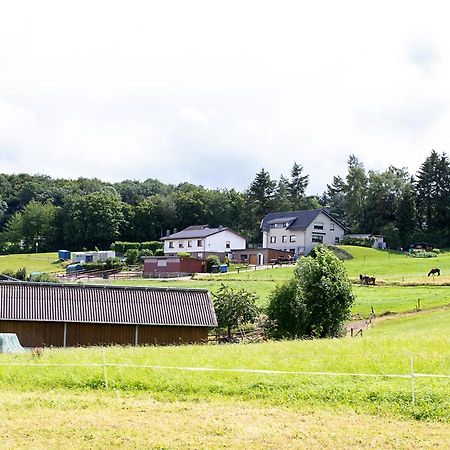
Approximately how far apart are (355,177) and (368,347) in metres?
86.3

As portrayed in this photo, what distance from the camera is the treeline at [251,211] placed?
3775 inches

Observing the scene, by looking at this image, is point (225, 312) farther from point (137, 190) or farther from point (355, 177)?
point (137, 190)

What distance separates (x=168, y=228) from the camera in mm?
121438

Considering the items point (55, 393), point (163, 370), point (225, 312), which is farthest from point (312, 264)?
point (55, 393)

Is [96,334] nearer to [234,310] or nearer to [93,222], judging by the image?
[234,310]

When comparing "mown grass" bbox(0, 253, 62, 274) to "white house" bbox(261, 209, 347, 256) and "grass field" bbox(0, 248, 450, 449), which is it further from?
"grass field" bbox(0, 248, 450, 449)

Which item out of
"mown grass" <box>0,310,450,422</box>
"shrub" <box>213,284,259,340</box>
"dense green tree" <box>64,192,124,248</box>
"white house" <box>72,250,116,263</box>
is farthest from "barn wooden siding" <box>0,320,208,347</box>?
"dense green tree" <box>64,192,124,248</box>

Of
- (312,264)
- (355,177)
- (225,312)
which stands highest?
(355,177)

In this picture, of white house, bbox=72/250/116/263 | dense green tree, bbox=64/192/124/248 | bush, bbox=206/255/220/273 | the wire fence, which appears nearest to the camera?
the wire fence

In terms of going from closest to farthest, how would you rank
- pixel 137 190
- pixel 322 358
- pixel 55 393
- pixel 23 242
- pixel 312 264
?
pixel 55 393, pixel 322 358, pixel 312 264, pixel 23 242, pixel 137 190

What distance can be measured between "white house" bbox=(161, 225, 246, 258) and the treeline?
1620 centimetres

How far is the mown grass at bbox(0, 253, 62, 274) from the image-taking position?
88000 mm

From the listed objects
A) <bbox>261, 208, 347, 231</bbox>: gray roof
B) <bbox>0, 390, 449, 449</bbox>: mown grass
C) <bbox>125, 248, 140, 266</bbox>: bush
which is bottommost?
<bbox>0, 390, 449, 449</bbox>: mown grass

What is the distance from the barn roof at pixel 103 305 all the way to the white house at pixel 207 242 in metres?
50.7
